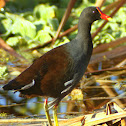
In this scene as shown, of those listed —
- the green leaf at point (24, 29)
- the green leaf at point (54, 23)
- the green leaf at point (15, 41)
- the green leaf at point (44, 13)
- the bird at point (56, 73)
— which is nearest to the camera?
the bird at point (56, 73)

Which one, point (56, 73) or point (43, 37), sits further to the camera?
point (43, 37)

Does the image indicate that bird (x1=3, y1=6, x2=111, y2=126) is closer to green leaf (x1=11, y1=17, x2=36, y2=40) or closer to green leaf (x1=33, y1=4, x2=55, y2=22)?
green leaf (x1=11, y1=17, x2=36, y2=40)

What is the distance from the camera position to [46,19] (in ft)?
14.6

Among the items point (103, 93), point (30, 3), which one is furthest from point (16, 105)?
point (30, 3)

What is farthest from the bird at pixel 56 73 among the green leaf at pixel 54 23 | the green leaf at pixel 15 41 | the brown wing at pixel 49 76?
the green leaf at pixel 54 23

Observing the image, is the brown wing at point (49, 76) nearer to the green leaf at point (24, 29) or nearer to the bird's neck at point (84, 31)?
the bird's neck at point (84, 31)

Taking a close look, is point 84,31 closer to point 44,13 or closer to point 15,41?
point 15,41

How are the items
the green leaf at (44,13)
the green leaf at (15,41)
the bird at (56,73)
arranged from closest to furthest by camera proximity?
the bird at (56,73)
the green leaf at (15,41)
the green leaf at (44,13)

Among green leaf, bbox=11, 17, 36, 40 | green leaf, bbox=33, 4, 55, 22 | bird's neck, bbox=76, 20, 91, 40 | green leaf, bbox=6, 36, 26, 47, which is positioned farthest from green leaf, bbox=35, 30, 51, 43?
bird's neck, bbox=76, 20, 91, 40

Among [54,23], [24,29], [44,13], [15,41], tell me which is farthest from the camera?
[44,13]

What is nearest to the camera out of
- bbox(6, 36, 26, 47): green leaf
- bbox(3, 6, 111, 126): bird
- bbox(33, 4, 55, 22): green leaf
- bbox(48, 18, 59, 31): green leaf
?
bbox(3, 6, 111, 126): bird

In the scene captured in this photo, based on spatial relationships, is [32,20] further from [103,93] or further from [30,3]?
[103,93]

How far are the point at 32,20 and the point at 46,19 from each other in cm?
22

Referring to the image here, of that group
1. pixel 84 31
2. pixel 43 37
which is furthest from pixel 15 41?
pixel 84 31
